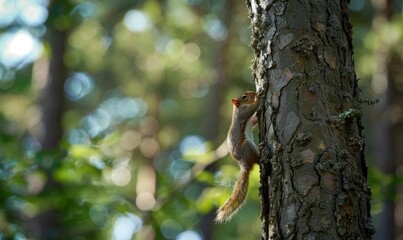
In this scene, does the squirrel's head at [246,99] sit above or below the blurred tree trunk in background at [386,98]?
below

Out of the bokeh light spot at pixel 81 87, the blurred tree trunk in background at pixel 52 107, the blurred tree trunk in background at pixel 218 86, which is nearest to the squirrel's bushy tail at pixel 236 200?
the blurred tree trunk in background at pixel 52 107

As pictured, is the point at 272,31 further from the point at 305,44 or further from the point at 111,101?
the point at 111,101

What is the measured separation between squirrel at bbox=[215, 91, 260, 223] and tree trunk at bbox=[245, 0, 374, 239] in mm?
257

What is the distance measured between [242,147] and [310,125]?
49 centimetres

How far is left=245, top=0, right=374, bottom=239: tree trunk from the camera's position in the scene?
183cm

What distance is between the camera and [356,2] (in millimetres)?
10250

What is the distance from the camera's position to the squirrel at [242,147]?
7.56 feet

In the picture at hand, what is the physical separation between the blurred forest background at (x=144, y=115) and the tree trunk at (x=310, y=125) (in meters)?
0.27

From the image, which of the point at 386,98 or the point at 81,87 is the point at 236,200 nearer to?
the point at 386,98

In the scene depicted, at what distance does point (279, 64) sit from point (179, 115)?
31.7ft

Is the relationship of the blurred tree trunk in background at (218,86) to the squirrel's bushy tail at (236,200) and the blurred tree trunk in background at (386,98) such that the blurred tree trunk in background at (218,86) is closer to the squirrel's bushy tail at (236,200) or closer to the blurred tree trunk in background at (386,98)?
the blurred tree trunk in background at (386,98)

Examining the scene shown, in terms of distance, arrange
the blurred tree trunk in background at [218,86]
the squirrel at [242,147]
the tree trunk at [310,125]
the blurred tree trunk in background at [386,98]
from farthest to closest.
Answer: the blurred tree trunk in background at [218,86]
the blurred tree trunk in background at [386,98]
the squirrel at [242,147]
the tree trunk at [310,125]

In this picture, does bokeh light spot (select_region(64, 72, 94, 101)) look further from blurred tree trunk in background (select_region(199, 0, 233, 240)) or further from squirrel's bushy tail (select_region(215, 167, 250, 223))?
squirrel's bushy tail (select_region(215, 167, 250, 223))

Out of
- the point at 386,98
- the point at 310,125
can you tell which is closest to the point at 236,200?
the point at 310,125
